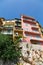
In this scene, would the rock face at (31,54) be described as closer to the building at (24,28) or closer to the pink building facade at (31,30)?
the building at (24,28)

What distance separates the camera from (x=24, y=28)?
5312cm

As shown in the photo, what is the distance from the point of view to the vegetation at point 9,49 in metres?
42.1

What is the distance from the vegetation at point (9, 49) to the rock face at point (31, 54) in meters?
1.00

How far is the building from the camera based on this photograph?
48562 millimetres

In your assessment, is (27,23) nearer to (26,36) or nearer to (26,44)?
Result: (26,36)

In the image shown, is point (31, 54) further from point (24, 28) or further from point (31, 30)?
point (31, 30)

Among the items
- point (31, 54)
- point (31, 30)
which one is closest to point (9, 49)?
point (31, 54)

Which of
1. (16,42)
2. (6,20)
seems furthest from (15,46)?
(6,20)

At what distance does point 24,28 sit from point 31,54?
9837mm

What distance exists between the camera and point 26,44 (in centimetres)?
4522

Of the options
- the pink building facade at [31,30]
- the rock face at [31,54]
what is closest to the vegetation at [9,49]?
the rock face at [31,54]

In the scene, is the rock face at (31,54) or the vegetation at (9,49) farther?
the rock face at (31,54)

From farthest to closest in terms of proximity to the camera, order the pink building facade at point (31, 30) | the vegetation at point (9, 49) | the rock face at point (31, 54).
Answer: the pink building facade at point (31, 30) < the rock face at point (31, 54) < the vegetation at point (9, 49)

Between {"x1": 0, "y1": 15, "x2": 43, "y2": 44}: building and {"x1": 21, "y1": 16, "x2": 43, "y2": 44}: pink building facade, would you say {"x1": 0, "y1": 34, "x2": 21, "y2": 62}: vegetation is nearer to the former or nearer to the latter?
{"x1": 0, "y1": 15, "x2": 43, "y2": 44}: building
